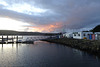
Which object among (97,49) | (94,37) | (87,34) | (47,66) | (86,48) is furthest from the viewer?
(87,34)

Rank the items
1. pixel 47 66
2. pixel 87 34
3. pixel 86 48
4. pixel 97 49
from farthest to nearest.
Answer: pixel 87 34 < pixel 86 48 < pixel 97 49 < pixel 47 66

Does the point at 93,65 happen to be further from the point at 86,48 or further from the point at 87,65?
the point at 86,48

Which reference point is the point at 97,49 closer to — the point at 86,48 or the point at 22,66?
the point at 86,48

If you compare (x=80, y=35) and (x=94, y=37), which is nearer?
(x=94, y=37)

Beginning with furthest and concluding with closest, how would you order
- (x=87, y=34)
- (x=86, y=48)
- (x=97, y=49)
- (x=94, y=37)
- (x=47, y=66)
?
(x=87, y=34) → (x=94, y=37) → (x=86, y=48) → (x=97, y=49) → (x=47, y=66)

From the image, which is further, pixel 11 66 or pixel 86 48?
pixel 86 48

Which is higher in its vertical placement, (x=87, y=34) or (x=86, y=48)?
(x=87, y=34)

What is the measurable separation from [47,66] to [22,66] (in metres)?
4.57

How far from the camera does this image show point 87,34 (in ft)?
135

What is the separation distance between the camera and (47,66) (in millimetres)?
14023

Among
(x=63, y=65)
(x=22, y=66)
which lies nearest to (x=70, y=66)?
(x=63, y=65)

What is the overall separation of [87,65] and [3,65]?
1591 centimetres

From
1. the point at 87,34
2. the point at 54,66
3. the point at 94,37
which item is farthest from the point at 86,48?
the point at 54,66

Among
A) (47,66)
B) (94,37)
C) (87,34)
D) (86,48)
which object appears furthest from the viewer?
(87,34)
